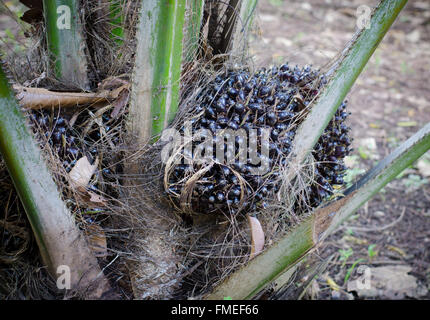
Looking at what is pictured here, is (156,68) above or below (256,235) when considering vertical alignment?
above

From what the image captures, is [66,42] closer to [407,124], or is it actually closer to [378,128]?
[378,128]

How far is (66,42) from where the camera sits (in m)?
1.16

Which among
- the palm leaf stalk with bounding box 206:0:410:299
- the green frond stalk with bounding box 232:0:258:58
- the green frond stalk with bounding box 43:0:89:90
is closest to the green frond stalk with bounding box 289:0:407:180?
the palm leaf stalk with bounding box 206:0:410:299

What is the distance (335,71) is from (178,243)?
0.67 meters

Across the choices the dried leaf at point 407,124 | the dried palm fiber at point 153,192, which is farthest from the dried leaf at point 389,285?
the dried leaf at point 407,124

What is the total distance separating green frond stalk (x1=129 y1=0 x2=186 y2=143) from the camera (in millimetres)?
936

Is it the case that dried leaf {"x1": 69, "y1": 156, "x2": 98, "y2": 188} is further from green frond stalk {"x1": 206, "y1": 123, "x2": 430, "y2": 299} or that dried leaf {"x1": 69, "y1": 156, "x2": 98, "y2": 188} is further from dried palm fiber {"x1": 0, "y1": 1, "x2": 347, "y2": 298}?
green frond stalk {"x1": 206, "y1": 123, "x2": 430, "y2": 299}

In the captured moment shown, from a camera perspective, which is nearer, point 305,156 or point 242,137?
point 242,137

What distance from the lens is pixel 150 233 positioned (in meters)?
1.19

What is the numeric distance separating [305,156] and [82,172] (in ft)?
2.15

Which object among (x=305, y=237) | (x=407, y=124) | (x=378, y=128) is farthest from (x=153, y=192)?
(x=407, y=124)

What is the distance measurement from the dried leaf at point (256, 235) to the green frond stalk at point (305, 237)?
0.32ft

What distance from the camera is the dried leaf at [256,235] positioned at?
1144 mm

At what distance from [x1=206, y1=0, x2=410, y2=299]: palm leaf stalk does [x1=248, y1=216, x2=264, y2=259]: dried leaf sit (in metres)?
0.10
